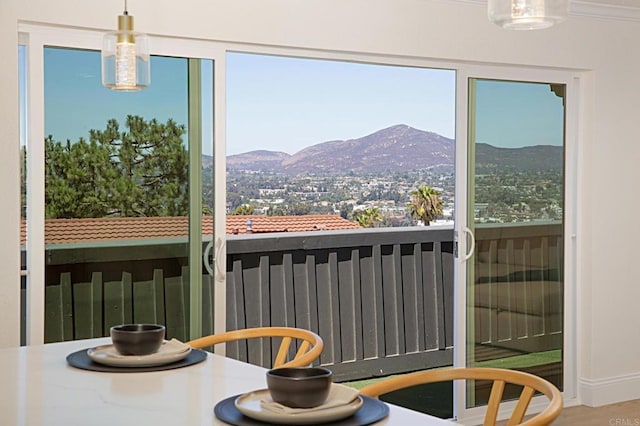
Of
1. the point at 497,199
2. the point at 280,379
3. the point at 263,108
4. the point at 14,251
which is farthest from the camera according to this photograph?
the point at 263,108

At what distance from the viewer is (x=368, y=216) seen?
7824mm

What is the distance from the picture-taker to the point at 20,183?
3670 millimetres

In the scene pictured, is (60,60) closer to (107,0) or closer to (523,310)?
(107,0)

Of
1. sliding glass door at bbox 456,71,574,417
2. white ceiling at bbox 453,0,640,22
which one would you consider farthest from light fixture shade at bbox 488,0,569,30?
white ceiling at bbox 453,0,640,22

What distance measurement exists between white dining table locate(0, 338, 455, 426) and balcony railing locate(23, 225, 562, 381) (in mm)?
1372

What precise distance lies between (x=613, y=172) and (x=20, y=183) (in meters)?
3.35

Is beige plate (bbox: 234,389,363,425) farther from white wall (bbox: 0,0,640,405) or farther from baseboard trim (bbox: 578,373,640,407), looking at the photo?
baseboard trim (bbox: 578,373,640,407)

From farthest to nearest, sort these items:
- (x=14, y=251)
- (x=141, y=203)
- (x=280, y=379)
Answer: (x=141, y=203) → (x=14, y=251) → (x=280, y=379)

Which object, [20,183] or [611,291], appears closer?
[20,183]

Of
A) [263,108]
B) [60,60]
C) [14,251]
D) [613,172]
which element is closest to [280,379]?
[14,251]

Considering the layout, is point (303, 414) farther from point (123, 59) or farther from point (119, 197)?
point (119, 197)

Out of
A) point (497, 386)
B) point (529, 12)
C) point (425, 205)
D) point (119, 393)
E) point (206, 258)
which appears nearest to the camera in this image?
point (119, 393)

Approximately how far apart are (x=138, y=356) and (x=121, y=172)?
171 cm

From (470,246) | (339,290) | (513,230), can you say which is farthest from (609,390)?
(339,290)
